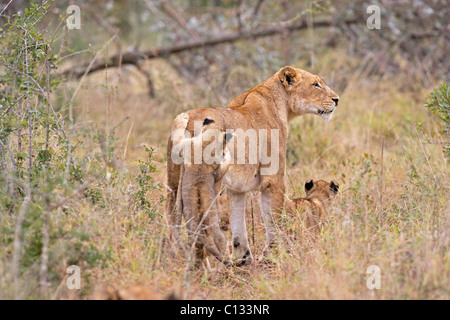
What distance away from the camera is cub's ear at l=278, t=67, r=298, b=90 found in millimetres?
5211

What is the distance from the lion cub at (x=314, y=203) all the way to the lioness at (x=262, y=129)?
0.30 meters

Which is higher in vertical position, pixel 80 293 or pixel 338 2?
pixel 338 2

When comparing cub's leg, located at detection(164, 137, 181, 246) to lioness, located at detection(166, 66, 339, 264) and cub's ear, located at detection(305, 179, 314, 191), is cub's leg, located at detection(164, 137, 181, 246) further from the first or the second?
cub's ear, located at detection(305, 179, 314, 191)

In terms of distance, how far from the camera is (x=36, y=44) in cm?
475

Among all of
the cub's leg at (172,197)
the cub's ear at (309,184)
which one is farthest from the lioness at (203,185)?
the cub's ear at (309,184)

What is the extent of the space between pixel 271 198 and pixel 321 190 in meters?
0.82

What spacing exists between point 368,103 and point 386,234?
466 centimetres

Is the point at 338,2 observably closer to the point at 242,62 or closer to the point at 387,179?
the point at 242,62

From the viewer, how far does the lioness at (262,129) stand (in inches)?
170

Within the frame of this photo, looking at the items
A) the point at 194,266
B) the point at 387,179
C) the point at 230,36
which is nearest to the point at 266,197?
the point at 194,266

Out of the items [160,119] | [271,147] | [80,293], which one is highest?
[160,119]

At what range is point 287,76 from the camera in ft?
17.2

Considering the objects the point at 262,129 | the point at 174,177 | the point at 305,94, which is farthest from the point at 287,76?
the point at 174,177

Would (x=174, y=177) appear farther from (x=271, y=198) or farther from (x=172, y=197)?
(x=271, y=198)
